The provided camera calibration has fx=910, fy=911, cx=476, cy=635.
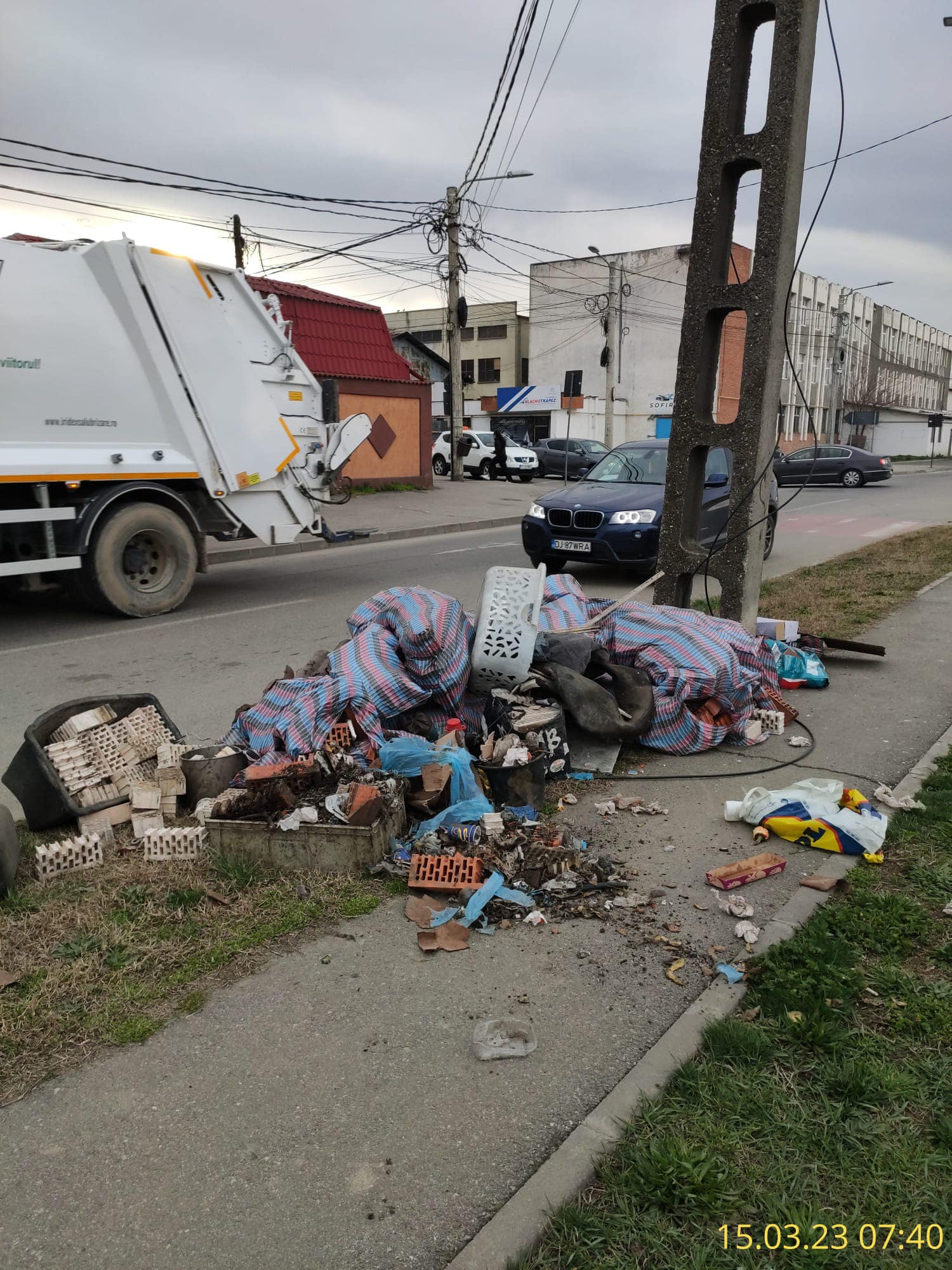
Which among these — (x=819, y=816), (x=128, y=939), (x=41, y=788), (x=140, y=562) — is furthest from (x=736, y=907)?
(x=140, y=562)

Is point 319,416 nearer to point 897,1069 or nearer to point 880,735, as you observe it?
point 880,735

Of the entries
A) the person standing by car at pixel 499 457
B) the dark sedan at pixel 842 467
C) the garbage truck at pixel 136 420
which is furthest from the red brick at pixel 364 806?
the dark sedan at pixel 842 467

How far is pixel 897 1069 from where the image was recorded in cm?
254

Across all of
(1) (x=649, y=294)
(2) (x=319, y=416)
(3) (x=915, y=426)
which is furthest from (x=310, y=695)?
(3) (x=915, y=426)

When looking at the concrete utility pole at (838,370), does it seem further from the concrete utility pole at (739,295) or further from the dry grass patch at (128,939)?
the dry grass patch at (128,939)

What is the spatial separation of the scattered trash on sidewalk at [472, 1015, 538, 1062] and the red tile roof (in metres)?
19.5

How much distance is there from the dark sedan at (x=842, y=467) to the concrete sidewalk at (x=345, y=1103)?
31796mm

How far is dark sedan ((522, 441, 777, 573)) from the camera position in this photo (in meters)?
10.4

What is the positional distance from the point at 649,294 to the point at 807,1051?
2058 inches

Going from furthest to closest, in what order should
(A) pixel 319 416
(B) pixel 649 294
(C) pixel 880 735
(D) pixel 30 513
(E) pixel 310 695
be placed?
(B) pixel 649 294 → (A) pixel 319 416 → (D) pixel 30 513 → (C) pixel 880 735 → (E) pixel 310 695

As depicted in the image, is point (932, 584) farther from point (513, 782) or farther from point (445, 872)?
point (445, 872)

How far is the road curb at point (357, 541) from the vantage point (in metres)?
13.5

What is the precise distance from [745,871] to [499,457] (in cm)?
2742

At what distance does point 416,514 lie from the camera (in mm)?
20172
